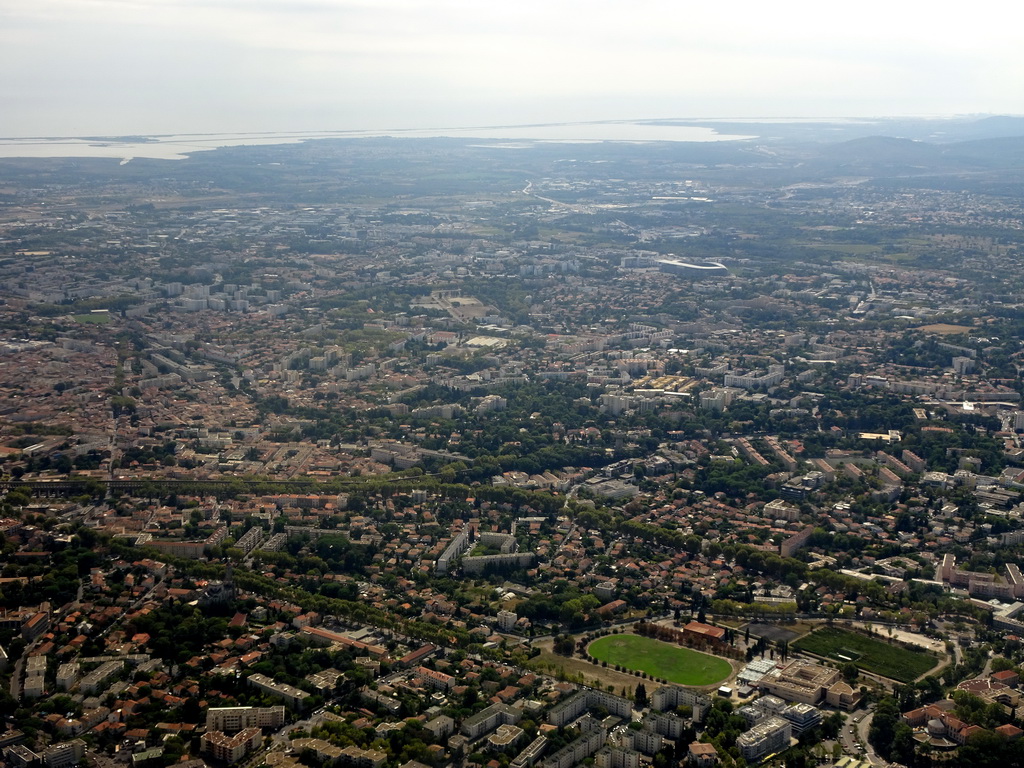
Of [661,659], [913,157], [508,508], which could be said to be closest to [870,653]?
[661,659]

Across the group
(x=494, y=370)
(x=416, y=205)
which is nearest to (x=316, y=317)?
(x=494, y=370)

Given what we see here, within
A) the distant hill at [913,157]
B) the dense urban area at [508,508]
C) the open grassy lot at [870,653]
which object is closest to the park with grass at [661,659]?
the dense urban area at [508,508]

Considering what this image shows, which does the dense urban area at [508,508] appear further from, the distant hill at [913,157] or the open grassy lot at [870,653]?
the distant hill at [913,157]

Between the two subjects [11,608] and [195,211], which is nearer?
[11,608]

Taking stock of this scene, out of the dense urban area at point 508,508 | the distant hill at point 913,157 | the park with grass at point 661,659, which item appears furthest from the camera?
the distant hill at point 913,157

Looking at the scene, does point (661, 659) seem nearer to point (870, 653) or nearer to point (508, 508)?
point (870, 653)

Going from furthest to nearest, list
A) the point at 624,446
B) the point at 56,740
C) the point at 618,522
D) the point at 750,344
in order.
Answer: the point at 750,344, the point at 624,446, the point at 618,522, the point at 56,740

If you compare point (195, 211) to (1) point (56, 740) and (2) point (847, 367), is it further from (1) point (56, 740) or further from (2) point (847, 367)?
(1) point (56, 740)
